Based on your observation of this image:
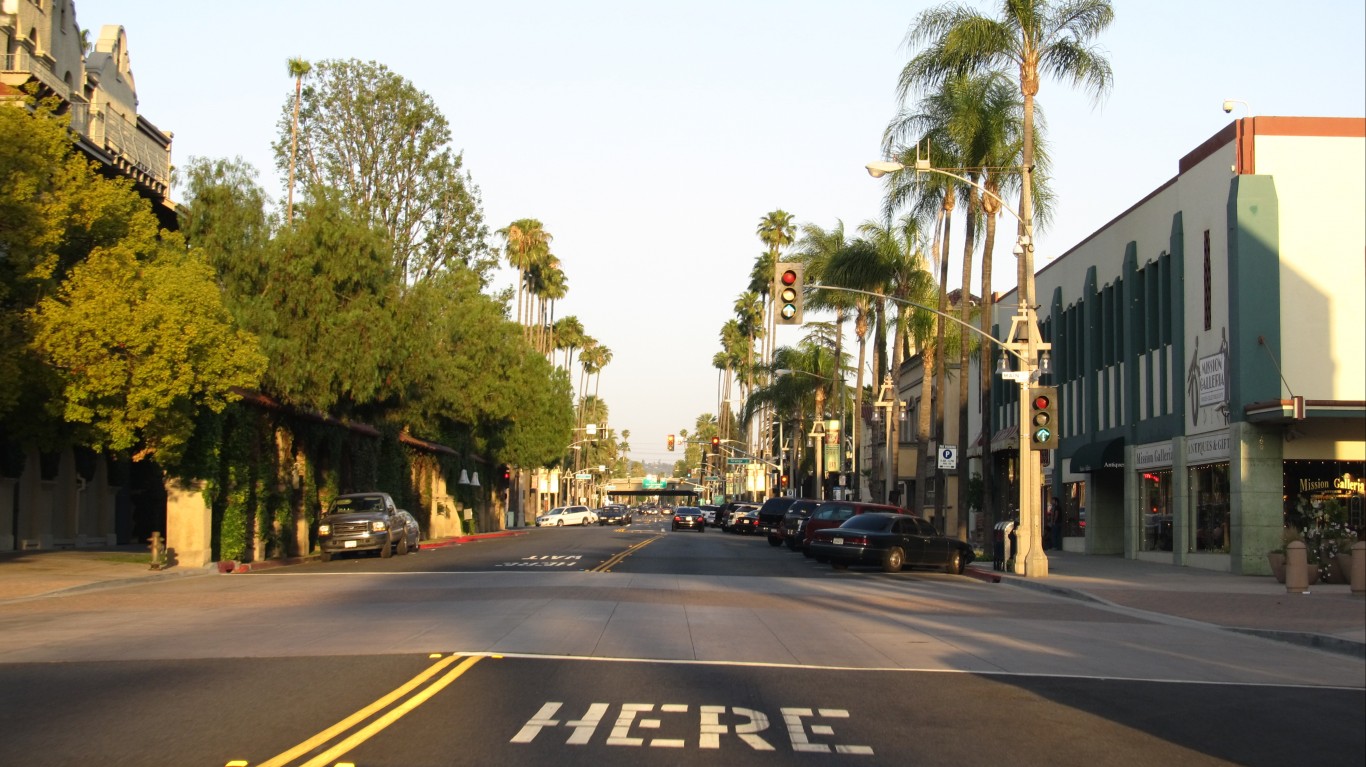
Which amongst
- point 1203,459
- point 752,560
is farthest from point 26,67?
point 1203,459

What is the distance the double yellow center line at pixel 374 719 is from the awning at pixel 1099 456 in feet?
101

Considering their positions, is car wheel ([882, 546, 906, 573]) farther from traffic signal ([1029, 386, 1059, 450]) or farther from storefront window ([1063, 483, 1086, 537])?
storefront window ([1063, 483, 1086, 537])

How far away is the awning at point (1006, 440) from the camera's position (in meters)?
49.9

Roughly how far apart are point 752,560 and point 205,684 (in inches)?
1094

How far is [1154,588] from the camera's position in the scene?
2773 centimetres

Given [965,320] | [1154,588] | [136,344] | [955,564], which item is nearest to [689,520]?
[965,320]

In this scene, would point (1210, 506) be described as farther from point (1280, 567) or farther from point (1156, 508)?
point (1280, 567)

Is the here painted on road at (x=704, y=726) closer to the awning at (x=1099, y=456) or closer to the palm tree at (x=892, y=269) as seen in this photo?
the awning at (x=1099, y=456)

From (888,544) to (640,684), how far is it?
2135cm

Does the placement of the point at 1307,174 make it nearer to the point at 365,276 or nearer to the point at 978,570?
the point at 978,570

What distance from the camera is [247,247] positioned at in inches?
1460

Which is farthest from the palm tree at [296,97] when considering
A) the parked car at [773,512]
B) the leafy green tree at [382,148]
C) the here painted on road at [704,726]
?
the here painted on road at [704,726]

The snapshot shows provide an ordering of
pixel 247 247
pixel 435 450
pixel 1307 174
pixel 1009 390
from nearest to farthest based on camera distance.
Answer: pixel 1307 174
pixel 247 247
pixel 1009 390
pixel 435 450

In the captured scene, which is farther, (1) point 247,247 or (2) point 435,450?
(2) point 435,450
